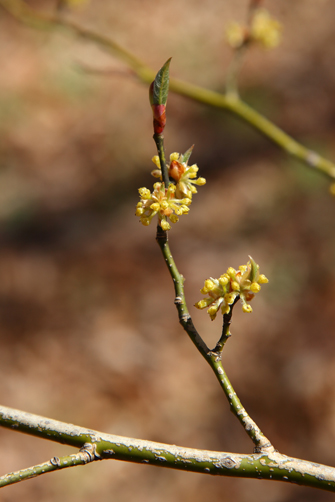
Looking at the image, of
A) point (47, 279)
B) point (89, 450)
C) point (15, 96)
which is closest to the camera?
point (89, 450)

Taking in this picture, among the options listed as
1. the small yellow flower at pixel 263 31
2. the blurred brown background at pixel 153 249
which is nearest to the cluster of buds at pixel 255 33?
the small yellow flower at pixel 263 31

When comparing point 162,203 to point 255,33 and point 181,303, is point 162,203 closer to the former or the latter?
point 181,303

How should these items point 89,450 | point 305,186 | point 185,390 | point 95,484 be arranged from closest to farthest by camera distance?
point 89,450
point 95,484
point 185,390
point 305,186

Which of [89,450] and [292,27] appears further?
[292,27]

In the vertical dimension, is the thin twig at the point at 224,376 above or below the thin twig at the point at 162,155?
below

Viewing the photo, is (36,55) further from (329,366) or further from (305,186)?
(329,366)

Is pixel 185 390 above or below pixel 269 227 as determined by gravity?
below

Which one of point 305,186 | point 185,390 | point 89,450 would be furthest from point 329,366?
point 89,450

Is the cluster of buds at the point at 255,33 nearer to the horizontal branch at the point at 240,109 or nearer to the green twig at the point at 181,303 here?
the horizontal branch at the point at 240,109
